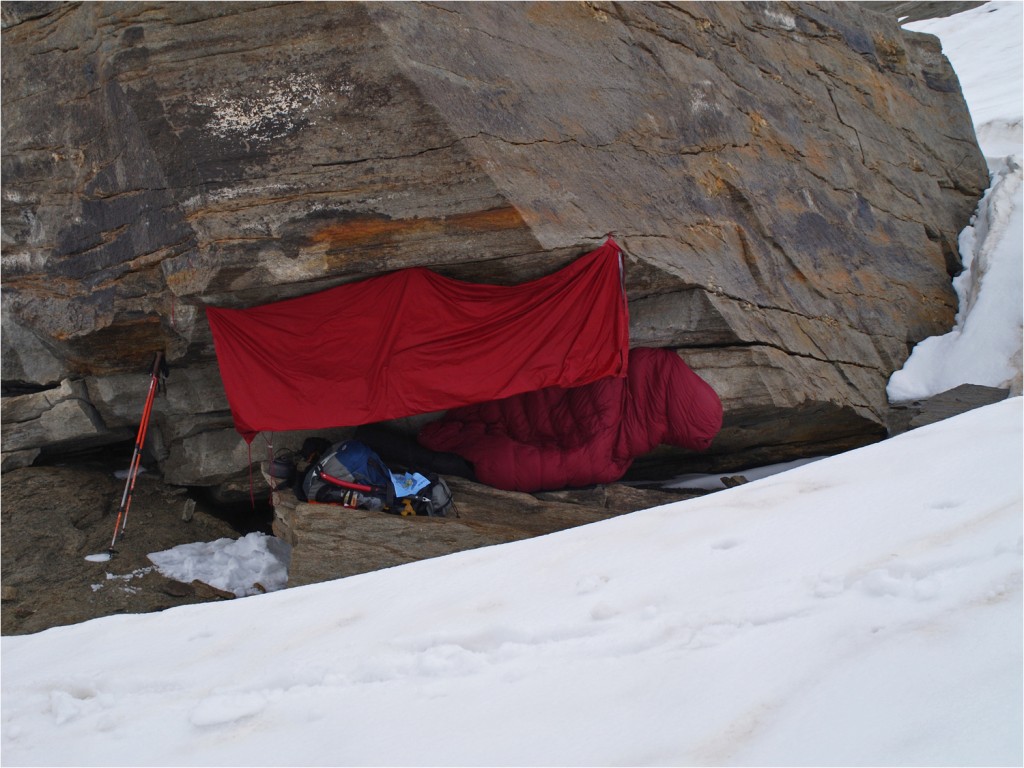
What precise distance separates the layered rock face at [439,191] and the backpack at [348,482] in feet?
3.86

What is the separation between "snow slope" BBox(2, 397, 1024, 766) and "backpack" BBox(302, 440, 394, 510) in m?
2.53

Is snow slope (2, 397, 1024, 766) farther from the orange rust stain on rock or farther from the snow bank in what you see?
the snow bank

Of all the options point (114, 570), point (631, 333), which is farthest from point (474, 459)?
point (114, 570)

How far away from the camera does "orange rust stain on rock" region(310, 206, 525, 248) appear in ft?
20.0

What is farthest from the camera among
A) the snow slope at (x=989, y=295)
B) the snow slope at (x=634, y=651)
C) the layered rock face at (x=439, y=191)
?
the snow slope at (x=989, y=295)

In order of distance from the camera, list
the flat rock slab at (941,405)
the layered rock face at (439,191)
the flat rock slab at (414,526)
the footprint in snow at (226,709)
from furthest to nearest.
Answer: the flat rock slab at (941,405), the flat rock slab at (414,526), the layered rock face at (439,191), the footprint in snow at (226,709)

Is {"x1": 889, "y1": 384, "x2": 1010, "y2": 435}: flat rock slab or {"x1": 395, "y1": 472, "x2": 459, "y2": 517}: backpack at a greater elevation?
{"x1": 395, "y1": 472, "x2": 459, "y2": 517}: backpack

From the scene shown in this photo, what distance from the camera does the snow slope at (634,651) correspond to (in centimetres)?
242

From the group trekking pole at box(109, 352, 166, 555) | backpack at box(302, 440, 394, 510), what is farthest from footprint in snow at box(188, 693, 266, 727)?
trekking pole at box(109, 352, 166, 555)

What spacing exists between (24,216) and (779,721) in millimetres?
6578

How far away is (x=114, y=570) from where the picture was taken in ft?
23.1

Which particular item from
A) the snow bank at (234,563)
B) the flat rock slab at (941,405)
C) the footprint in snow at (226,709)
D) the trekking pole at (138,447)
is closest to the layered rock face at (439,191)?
the trekking pole at (138,447)

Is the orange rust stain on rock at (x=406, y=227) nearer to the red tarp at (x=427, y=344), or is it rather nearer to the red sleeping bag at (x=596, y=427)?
the red tarp at (x=427, y=344)

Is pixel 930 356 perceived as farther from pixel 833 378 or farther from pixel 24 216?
pixel 24 216
